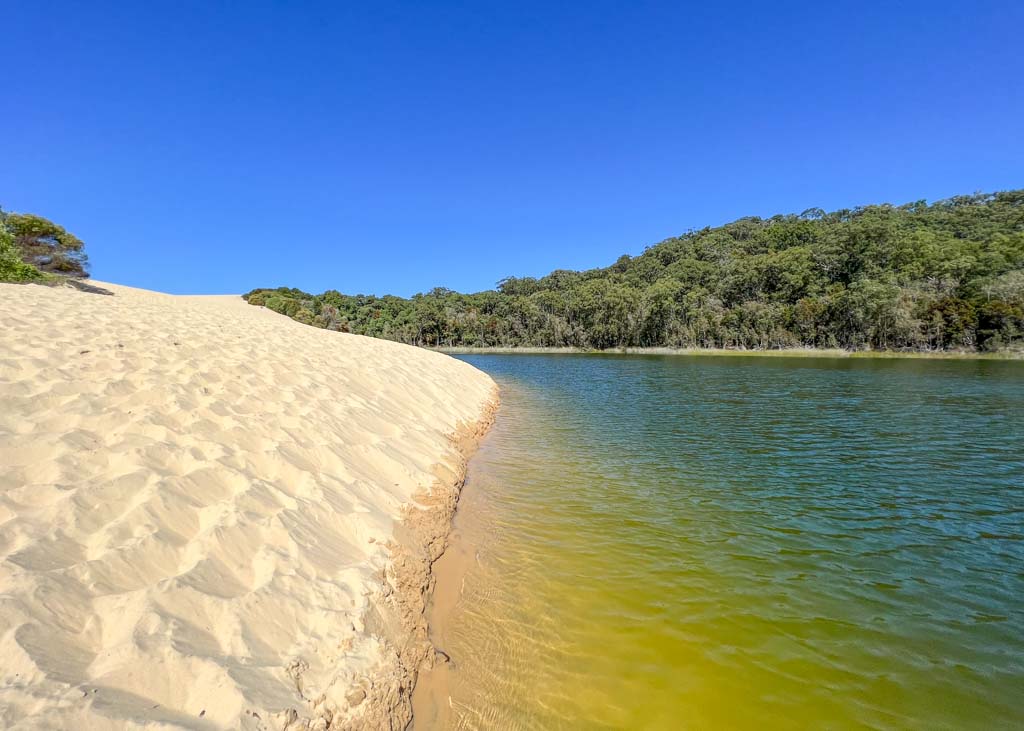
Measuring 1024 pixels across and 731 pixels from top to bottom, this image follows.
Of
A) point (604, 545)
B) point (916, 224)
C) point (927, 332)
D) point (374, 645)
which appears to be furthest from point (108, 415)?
point (916, 224)

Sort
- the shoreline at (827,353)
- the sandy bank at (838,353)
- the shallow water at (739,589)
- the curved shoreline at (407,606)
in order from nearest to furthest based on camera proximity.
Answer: the curved shoreline at (407,606) → the shallow water at (739,589) → the sandy bank at (838,353) → the shoreline at (827,353)

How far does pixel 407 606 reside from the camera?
392cm

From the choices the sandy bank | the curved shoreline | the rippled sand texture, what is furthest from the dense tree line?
the curved shoreline

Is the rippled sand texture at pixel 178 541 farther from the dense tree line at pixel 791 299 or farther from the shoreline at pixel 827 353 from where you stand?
the shoreline at pixel 827 353

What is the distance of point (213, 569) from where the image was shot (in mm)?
3232

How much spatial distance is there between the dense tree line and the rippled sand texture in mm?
64230

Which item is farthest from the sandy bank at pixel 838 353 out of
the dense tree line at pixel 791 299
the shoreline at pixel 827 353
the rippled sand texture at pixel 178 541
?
the rippled sand texture at pixel 178 541

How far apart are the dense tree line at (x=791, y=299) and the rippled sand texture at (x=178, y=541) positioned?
64230 millimetres

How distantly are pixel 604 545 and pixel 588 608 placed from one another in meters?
1.42

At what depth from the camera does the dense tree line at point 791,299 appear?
63.6m

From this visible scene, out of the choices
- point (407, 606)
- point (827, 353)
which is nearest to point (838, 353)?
point (827, 353)

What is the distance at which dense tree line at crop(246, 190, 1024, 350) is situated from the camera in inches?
2502

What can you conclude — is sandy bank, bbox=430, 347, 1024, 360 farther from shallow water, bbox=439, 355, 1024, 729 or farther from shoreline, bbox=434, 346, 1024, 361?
shallow water, bbox=439, 355, 1024, 729

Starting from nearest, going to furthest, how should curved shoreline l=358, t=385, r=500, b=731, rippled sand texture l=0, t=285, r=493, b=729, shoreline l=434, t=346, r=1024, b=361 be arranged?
rippled sand texture l=0, t=285, r=493, b=729 → curved shoreline l=358, t=385, r=500, b=731 → shoreline l=434, t=346, r=1024, b=361
